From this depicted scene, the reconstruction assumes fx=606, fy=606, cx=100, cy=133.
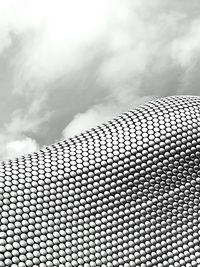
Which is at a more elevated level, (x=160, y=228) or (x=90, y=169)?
(x=90, y=169)

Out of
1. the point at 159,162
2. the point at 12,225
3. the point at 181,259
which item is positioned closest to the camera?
the point at 12,225

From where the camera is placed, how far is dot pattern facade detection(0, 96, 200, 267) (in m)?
6.73

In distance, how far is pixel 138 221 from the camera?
7297 millimetres

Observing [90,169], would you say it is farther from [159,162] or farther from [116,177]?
[159,162]

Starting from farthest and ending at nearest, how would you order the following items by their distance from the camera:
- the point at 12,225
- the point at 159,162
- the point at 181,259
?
1. the point at 159,162
2. the point at 181,259
3. the point at 12,225

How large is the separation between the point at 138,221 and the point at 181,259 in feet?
2.20

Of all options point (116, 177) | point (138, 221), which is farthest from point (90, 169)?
Result: point (138, 221)

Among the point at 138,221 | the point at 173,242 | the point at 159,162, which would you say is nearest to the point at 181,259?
the point at 173,242

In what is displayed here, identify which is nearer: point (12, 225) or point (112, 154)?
point (12, 225)

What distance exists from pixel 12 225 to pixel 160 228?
1.84 meters

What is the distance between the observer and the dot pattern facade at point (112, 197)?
6734 millimetres

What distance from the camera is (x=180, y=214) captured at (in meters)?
7.52

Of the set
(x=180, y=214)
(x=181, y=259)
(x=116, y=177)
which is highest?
(x=116, y=177)

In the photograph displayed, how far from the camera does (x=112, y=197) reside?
7293 mm
